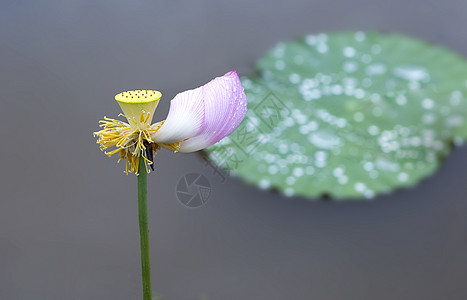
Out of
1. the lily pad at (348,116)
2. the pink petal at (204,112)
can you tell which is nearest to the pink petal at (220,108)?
the pink petal at (204,112)

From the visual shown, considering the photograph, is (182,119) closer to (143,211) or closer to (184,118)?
(184,118)

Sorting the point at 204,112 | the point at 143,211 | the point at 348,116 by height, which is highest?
the point at 348,116

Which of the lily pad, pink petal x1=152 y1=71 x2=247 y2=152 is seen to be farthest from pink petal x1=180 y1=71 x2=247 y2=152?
the lily pad

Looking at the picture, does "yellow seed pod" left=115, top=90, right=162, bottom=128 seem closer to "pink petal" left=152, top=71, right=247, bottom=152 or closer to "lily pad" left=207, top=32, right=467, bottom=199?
"pink petal" left=152, top=71, right=247, bottom=152

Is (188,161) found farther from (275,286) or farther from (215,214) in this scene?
(275,286)

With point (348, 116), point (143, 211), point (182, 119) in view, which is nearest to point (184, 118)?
point (182, 119)

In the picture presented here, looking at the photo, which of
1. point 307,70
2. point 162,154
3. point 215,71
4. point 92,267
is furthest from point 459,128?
point 92,267
